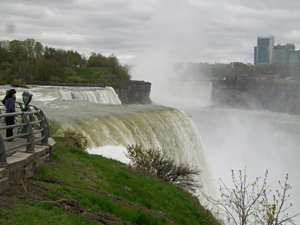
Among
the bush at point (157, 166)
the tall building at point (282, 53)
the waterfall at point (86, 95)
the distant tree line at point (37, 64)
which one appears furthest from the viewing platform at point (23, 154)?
the tall building at point (282, 53)

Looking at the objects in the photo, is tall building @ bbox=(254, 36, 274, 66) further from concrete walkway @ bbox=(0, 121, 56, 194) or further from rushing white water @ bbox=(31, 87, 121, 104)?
concrete walkway @ bbox=(0, 121, 56, 194)

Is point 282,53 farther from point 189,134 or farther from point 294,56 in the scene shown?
point 189,134

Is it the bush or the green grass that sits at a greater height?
the green grass

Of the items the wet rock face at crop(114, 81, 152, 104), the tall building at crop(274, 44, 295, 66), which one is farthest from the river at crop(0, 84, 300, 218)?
the tall building at crop(274, 44, 295, 66)

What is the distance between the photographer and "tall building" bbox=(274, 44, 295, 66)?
556ft

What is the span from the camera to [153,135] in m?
18.3

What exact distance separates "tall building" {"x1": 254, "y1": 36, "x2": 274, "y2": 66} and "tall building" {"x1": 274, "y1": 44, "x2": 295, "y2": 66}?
4347 millimetres

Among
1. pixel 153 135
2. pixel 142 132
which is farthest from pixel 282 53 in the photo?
pixel 142 132

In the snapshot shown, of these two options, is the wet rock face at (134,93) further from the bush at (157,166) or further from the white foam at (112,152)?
the bush at (157,166)

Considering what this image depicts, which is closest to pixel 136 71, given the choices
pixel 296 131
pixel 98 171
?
pixel 296 131

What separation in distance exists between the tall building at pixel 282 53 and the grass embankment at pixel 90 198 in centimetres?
17548

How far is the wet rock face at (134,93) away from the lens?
206 ft

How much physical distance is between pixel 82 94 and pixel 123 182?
27.7 meters

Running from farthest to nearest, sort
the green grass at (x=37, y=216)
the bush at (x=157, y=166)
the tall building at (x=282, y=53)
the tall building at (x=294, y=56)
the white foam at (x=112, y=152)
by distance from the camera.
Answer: the tall building at (x=282, y=53), the tall building at (x=294, y=56), the white foam at (x=112, y=152), the bush at (x=157, y=166), the green grass at (x=37, y=216)
